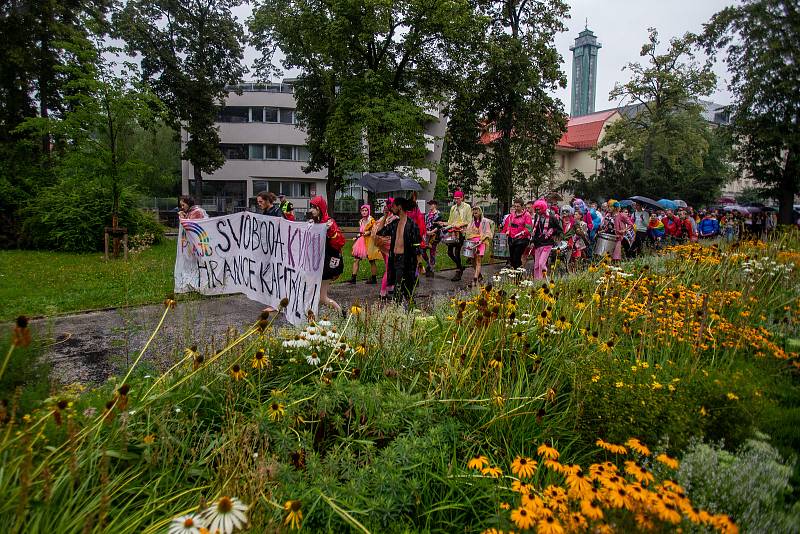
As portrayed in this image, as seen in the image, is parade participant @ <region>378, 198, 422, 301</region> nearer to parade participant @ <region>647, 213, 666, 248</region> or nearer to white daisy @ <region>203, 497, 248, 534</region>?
white daisy @ <region>203, 497, 248, 534</region>

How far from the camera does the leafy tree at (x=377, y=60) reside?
81.0ft

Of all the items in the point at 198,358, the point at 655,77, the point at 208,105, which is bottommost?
the point at 198,358

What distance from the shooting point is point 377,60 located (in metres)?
27.5

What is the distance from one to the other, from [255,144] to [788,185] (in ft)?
160

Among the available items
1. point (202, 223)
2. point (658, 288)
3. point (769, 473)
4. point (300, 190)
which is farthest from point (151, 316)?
point (300, 190)

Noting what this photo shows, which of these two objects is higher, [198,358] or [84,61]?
[84,61]

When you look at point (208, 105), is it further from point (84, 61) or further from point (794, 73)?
point (794, 73)

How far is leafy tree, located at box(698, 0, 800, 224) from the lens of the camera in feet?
73.9

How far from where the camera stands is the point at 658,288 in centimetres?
666

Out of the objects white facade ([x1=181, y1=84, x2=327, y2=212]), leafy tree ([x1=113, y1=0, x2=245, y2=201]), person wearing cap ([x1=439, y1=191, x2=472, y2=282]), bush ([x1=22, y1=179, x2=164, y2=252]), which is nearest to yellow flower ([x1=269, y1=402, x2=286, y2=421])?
person wearing cap ([x1=439, y1=191, x2=472, y2=282])

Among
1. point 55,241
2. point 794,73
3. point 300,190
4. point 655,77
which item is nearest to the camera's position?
point 55,241

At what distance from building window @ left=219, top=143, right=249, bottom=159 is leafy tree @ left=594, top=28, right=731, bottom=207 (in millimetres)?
37368

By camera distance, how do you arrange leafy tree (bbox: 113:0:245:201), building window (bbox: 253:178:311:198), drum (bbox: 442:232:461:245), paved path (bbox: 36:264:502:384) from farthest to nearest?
building window (bbox: 253:178:311:198) < leafy tree (bbox: 113:0:245:201) < drum (bbox: 442:232:461:245) < paved path (bbox: 36:264:502:384)

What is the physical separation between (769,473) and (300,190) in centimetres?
6138
